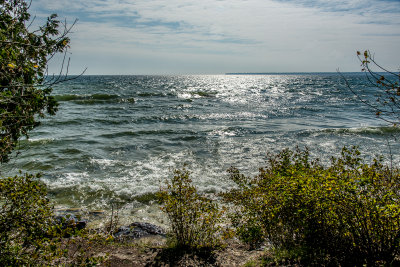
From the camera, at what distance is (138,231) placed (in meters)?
6.82

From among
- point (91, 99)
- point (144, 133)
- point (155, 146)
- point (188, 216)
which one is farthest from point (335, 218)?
point (91, 99)

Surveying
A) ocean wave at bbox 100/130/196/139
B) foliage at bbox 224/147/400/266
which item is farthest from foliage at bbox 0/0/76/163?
ocean wave at bbox 100/130/196/139

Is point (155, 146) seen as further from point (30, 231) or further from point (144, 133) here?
point (30, 231)

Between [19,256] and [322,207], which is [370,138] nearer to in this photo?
[322,207]

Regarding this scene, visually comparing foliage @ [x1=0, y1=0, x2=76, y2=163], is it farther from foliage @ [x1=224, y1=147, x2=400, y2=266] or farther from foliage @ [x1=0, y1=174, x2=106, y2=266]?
foliage @ [x1=224, y1=147, x2=400, y2=266]

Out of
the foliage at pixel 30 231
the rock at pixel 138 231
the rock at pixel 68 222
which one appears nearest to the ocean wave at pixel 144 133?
the rock at pixel 68 222

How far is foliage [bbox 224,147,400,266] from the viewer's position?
150 inches

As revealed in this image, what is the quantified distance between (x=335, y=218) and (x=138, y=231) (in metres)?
4.91

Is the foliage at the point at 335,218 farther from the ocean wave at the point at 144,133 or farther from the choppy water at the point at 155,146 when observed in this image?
the ocean wave at the point at 144,133

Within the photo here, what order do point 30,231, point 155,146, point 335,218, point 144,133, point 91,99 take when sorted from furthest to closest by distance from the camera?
1. point 91,99
2. point 144,133
3. point 155,146
4. point 335,218
5. point 30,231

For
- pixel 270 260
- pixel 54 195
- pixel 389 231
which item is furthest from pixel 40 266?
pixel 54 195

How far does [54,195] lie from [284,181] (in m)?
8.56

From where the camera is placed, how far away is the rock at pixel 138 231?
6547 mm

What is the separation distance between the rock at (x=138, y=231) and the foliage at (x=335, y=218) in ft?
9.65
